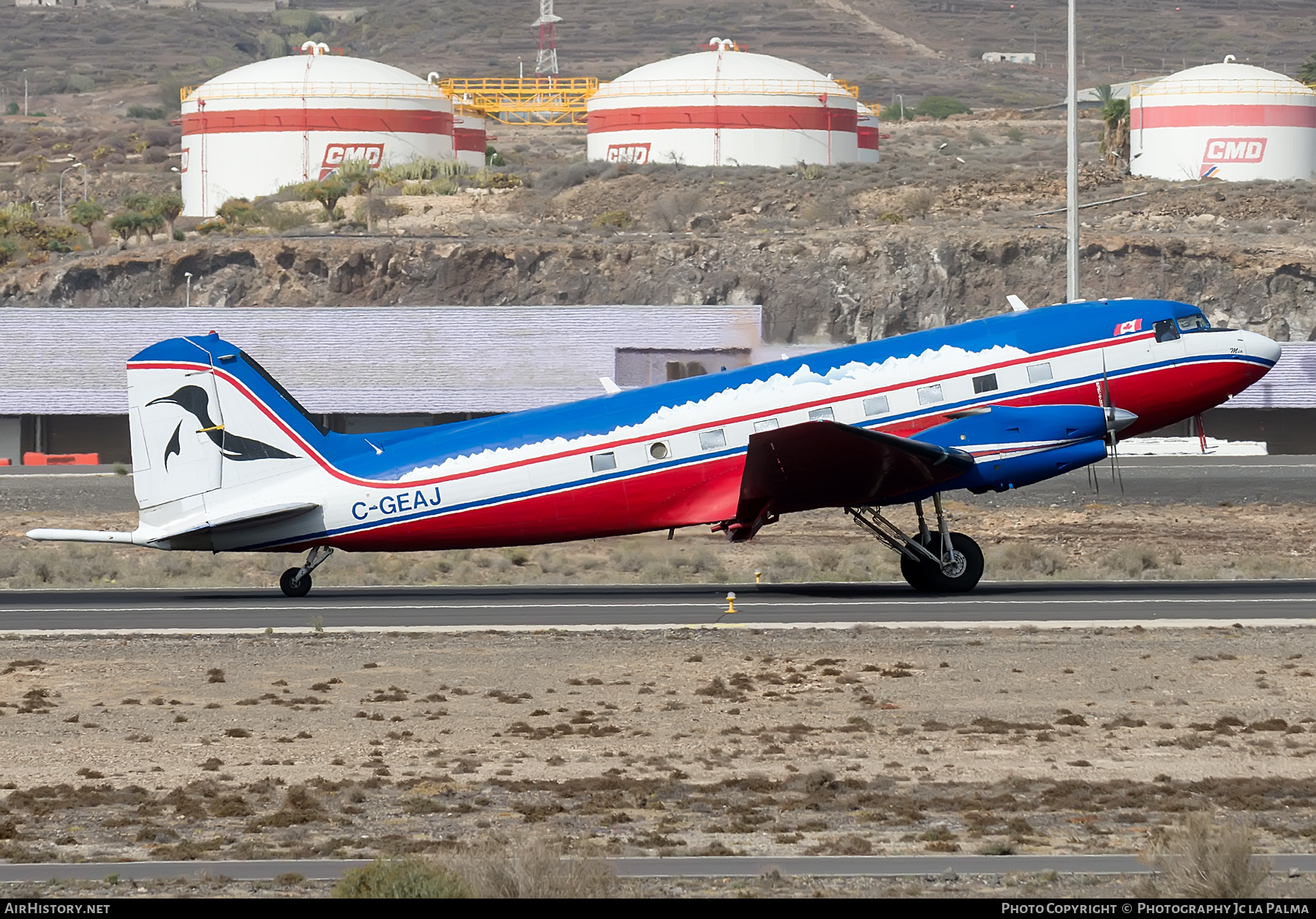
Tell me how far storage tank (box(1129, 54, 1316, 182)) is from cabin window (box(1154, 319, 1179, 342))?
287 feet

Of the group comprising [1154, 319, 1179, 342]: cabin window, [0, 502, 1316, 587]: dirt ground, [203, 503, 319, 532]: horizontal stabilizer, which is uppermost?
[1154, 319, 1179, 342]: cabin window

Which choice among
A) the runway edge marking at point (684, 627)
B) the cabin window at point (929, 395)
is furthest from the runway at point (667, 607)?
the cabin window at point (929, 395)

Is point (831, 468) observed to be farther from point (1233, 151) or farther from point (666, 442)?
point (1233, 151)

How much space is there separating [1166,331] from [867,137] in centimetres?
9377

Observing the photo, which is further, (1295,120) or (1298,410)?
(1295,120)

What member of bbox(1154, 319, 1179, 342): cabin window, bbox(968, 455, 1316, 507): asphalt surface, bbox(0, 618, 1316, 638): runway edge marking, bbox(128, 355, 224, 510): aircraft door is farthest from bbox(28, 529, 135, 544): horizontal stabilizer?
bbox(968, 455, 1316, 507): asphalt surface

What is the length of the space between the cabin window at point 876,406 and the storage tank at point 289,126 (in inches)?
3411

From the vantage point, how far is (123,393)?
246 feet

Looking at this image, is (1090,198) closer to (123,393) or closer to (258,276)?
(258,276)

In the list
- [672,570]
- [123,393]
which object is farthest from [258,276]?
[672,570]

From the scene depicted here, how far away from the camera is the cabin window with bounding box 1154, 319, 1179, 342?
29.6 m

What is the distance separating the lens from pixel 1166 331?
1169 inches

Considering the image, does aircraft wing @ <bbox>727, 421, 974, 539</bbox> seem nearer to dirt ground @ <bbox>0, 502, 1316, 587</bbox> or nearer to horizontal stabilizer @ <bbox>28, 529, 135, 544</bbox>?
dirt ground @ <bbox>0, 502, 1316, 587</bbox>

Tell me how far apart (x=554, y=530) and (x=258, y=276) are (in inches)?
2690
